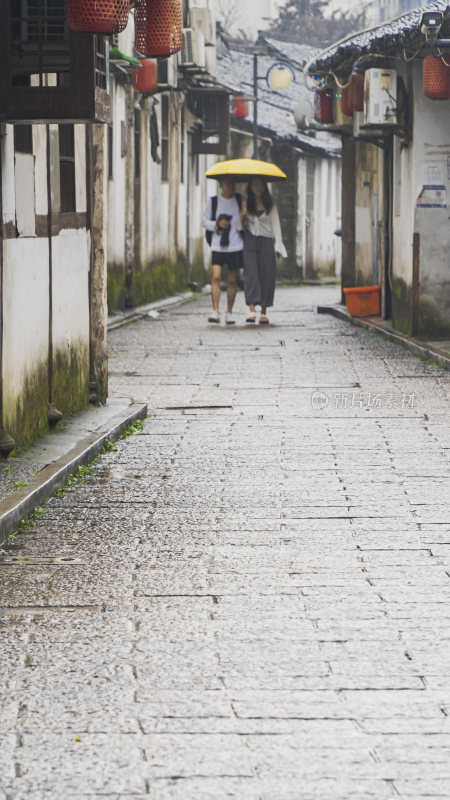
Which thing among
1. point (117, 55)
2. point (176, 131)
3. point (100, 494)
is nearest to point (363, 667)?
point (100, 494)

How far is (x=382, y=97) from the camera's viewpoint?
15.8 m

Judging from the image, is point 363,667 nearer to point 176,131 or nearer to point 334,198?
point 176,131

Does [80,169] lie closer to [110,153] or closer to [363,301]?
[110,153]

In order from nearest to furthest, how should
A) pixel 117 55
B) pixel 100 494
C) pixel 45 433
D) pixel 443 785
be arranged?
pixel 443 785
pixel 100 494
pixel 45 433
pixel 117 55

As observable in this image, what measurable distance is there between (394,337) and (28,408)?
27.7 feet

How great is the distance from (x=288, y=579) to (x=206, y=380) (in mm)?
7164

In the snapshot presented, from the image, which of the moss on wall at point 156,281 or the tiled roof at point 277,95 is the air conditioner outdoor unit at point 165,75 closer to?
the moss on wall at point 156,281

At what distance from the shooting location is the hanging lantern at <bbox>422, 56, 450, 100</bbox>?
1462 cm

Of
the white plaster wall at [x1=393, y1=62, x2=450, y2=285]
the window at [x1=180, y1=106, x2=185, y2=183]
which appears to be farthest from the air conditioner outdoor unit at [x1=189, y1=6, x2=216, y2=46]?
the white plaster wall at [x1=393, y1=62, x2=450, y2=285]

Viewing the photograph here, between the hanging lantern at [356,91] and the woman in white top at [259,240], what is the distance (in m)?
1.62

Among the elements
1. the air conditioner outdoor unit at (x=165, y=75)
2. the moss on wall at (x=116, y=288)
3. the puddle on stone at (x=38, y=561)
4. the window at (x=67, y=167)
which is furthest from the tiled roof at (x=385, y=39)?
the puddle on stone at (x=38, y=561)

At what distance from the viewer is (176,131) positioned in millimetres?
26625

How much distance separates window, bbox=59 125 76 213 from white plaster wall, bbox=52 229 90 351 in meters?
0.21

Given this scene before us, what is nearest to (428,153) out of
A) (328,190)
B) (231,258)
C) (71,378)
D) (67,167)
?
(231,258)
